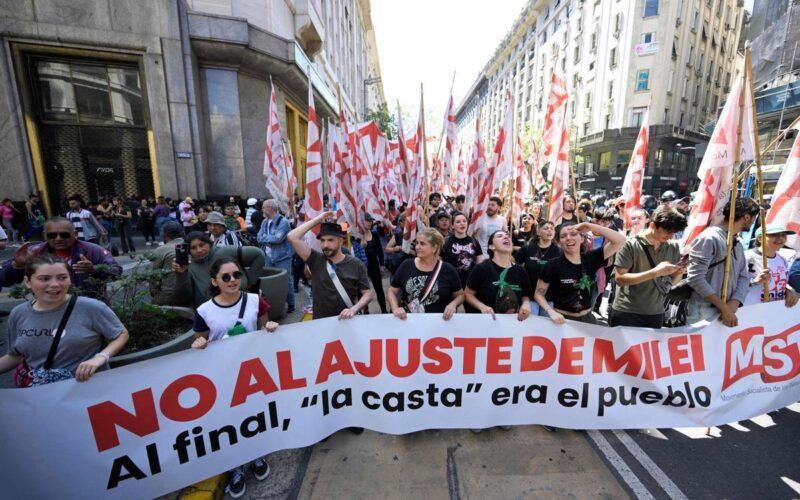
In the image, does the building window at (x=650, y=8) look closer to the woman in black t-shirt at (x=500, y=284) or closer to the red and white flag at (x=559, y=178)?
the red and white flag at (x=559, y=178)

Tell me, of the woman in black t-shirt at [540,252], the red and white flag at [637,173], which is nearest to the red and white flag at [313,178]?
the woman in black t-shirt at [540,252]

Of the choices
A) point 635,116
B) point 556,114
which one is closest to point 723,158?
point 556,114

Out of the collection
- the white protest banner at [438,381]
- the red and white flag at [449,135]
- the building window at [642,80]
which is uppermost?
the building window at [642,80]

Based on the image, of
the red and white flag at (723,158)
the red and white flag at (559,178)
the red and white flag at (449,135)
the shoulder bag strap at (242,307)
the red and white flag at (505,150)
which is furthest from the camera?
the red and white flag at (449,135)

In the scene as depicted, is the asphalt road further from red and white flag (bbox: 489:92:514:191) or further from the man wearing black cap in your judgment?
red and white flag (bbox: 489:92:514:191)

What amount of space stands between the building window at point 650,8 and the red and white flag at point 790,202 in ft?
122

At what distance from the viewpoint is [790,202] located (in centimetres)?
363

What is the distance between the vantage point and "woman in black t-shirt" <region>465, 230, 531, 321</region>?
128 inches

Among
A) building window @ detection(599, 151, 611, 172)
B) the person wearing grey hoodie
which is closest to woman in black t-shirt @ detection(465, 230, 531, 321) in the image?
the person wearing grey hoodie

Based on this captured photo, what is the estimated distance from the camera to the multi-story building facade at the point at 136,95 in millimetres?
11336

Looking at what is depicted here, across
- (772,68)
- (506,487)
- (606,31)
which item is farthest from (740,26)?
(506,487)

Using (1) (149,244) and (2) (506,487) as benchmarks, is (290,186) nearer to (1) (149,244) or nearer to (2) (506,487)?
(2) (506,487)

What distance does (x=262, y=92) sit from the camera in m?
14.7

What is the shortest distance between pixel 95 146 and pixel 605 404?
55.5 feet
